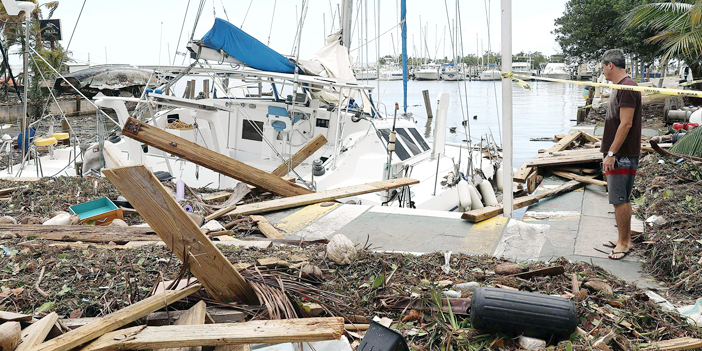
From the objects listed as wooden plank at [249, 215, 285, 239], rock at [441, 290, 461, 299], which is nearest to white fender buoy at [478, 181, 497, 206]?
wooden plank at [249, 215, 285, 239]

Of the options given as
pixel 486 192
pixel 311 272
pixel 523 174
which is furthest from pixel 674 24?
pixel 311 272

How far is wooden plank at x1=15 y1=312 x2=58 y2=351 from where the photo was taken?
2.64 m

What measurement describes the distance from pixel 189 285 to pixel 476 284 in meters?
2.03

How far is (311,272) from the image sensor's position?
4016mm

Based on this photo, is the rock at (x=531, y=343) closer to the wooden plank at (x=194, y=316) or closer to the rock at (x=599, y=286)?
the rock at (x=599, y=286)

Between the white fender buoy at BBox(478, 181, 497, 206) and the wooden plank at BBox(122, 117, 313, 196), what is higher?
the wooden plank at BBox(122, 117, 313, 196)

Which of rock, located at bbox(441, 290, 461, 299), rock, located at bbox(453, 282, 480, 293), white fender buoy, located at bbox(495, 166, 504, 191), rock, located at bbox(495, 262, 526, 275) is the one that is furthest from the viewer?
white fender buoy, located at bbox(495, 166, 504, 191)

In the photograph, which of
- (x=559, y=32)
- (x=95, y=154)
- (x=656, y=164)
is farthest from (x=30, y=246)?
(x=559, y=32)

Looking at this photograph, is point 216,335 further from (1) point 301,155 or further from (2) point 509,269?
(1) point 301,155

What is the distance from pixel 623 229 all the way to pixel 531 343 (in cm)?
268

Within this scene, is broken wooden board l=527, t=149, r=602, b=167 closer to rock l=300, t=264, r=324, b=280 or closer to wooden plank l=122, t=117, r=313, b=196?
wooden plank l=122, t=117, r=313, b=196

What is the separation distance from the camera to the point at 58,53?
93.7ft

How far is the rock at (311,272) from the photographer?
4.01 metres

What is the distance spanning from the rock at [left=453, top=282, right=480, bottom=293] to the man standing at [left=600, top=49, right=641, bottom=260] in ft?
Answer: 6.55
